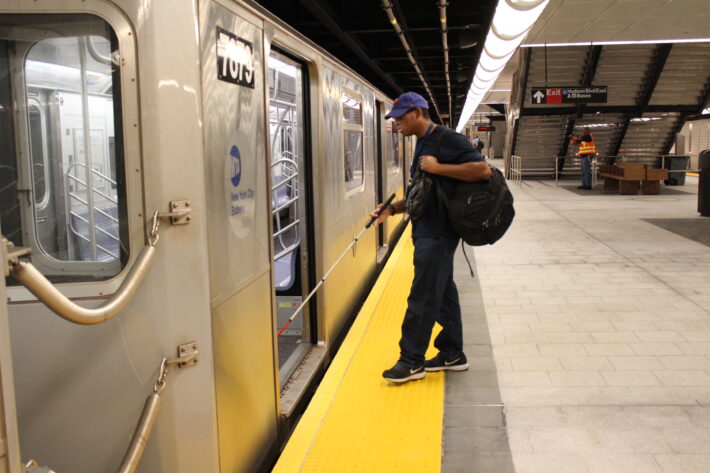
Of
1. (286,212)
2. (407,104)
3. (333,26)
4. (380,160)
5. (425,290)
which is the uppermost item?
(333,26)

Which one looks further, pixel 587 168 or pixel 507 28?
pixel 587 168

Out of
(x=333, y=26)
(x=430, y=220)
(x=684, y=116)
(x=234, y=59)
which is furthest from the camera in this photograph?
(x=684, y=116)

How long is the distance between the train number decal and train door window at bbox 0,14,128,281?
0.49 meters

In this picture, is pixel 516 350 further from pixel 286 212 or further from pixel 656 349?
pixel 286 212

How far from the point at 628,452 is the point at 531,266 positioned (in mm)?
4631

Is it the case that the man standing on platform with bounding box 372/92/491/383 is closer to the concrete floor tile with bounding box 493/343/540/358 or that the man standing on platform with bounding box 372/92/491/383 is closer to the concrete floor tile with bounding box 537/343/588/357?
the concrete floor tile with bounding box 493/343/540/358

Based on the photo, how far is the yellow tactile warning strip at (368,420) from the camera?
2807mm

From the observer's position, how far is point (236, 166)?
2.49 m

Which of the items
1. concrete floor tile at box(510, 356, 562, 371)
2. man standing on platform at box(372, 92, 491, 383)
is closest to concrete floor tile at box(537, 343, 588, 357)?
concrete floor tile at box(510, 356, 562, 371)

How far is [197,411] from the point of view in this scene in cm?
215

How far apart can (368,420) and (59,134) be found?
6.50 ft

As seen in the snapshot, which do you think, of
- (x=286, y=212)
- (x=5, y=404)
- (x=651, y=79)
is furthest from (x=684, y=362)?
(x=651, y=79)

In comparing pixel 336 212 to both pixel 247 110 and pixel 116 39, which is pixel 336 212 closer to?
pixel 247 110

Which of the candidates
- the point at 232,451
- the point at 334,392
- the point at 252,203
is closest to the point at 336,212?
the point at 334,392
